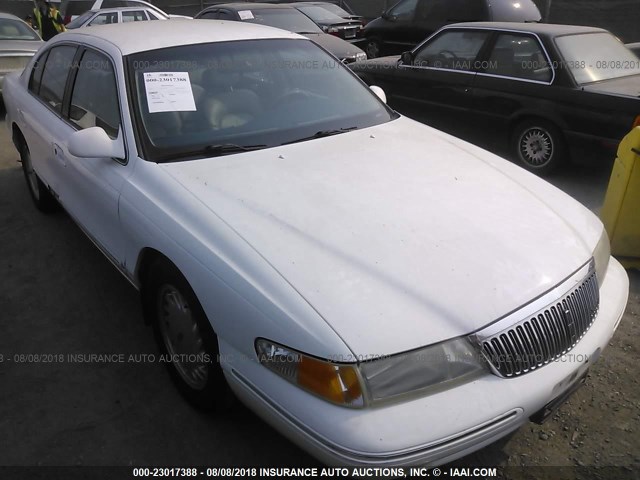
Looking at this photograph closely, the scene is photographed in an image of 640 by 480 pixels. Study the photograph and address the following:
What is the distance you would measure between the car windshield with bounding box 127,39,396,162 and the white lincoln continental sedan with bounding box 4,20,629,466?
0.5 inches

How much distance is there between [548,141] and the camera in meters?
5.88

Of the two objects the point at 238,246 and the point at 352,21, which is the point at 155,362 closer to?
the point at 238,246

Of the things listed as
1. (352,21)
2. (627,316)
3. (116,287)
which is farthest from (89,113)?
(352,21)

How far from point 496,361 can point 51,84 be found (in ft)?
12.0

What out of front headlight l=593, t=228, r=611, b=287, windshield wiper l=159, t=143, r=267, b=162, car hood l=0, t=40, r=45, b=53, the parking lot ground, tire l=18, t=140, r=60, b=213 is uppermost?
windshield wiper l=159, t=143, r=267, b=162

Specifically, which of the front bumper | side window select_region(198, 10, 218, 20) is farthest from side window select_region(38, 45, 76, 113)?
side window select_region(198, 10, 218, 20)

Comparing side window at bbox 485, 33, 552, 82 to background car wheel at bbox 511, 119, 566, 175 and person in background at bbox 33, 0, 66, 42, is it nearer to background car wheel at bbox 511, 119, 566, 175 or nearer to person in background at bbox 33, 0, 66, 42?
background car wheel at bbox 511, 119, 566, 175

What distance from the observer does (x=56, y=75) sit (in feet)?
13.5

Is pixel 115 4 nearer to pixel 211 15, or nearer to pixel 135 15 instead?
pixel 135 15

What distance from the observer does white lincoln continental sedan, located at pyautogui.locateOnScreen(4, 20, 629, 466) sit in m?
1.95

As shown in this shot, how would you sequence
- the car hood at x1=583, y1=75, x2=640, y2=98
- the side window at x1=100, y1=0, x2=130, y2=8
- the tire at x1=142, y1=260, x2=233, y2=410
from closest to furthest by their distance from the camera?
the tire at x1=142, y1=260, x2=233, y2=410 → the car hood at x1=583, y1=75, x2=640, y2=98 → the side window at x1=100, y1=0, x2=130, y2=8

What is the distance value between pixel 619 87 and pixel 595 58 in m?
0.62

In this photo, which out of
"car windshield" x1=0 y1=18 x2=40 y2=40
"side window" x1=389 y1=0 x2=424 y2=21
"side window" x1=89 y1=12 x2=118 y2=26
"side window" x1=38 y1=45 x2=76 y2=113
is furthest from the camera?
"side window" x1=89 y1=12 x2=118 y2=26

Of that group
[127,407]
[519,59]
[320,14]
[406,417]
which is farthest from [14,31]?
[406,417]
